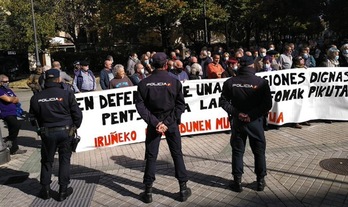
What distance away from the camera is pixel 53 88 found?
189 inches

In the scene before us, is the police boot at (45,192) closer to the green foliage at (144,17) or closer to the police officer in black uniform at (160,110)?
the police officer in black uniform at (160,110)

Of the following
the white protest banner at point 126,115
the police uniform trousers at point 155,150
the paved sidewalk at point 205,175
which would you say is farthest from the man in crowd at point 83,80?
the police uniform trousers at point 155,150

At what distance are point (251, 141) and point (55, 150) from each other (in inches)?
102

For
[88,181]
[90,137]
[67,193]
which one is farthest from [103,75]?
[67,193]

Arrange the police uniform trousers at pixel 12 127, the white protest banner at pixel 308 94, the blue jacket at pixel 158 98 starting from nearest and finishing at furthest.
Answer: the blue jacket at pixel 158 98
the police uniform trousers at pixel 12 127
the white protest banner at pixel 308 94

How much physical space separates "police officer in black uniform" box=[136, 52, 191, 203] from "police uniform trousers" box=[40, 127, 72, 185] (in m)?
1.09

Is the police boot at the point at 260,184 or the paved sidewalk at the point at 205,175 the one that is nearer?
the paved sidewalk at the point at 205,175

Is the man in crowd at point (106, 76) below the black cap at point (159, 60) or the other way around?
below

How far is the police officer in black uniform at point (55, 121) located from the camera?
186 inches

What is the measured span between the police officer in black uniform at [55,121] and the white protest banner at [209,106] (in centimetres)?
238

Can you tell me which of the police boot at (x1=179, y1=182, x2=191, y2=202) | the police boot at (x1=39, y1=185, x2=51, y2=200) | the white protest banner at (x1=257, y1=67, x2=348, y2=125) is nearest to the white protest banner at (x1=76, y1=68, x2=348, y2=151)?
the white protest banner at (x1=257, y1=67, x2=348, y2=125)

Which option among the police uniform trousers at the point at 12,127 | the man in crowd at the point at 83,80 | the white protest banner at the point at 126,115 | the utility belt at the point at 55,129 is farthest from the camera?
the man in crowd at the point at 83,80

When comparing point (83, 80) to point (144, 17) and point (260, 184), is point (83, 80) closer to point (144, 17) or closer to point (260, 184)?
point (260, 184)

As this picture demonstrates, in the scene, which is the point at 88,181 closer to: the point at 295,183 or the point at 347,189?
the point at 295,183
